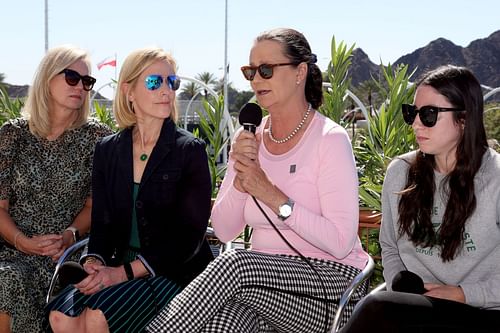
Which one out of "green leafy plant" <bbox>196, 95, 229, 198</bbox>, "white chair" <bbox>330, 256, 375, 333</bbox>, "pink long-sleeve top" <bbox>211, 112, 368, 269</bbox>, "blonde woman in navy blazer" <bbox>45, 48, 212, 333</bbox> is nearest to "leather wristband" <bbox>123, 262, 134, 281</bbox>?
"blonde woman in navy blazer" <bbox>45, 48, 212, 333</bbox>

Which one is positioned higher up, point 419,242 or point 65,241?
point 419,242

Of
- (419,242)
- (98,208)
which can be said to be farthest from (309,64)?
(98,208)

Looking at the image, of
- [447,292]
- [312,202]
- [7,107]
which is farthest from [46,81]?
[7,107]

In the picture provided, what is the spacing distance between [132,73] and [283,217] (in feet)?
3.60

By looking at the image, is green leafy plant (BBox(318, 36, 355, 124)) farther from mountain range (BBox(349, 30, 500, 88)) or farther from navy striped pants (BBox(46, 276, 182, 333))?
mountain range (BBox(349, 30, 500, 88))

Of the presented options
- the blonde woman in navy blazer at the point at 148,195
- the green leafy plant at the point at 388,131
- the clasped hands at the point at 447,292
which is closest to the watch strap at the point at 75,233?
the blonde woman in navy blazer at the point at 148,195

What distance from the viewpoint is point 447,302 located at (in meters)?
2.53

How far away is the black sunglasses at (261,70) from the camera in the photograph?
308cm

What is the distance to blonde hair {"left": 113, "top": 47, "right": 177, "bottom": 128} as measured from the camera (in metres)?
3.32

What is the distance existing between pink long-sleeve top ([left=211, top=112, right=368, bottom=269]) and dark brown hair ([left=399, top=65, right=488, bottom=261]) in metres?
0.26

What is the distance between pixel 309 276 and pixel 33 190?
172cm

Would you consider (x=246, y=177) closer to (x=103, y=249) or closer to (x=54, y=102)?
(x=103, y=249)

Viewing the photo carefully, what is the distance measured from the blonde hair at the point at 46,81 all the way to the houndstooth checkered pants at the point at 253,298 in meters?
1.63

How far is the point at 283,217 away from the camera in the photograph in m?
2.81
